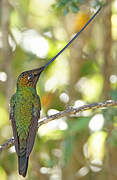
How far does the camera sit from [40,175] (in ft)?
16.2

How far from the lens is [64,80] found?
5.34 m

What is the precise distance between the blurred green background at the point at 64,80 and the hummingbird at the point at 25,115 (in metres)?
0.56

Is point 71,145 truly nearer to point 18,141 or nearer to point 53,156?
point 53,156

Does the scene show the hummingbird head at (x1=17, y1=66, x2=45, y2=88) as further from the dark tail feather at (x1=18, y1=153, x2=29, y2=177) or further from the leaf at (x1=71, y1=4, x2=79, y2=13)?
the dark tail feather at (x1=18, y1=153, x2=29, y2=177)

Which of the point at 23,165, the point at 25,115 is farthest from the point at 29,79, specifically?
the point at 23,165

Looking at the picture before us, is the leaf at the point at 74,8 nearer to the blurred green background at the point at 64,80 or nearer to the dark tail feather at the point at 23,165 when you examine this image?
the blurred green background at the point at 64,80

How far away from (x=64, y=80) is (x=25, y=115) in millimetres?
1645

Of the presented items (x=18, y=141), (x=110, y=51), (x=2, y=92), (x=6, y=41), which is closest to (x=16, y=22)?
(x=6, y=41)

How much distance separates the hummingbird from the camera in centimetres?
346

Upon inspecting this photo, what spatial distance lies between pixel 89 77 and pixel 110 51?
638 mm

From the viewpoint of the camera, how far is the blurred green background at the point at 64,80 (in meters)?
4.76

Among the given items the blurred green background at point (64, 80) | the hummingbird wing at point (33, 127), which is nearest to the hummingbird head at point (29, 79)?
the hummingbird wing at point (33, 127)

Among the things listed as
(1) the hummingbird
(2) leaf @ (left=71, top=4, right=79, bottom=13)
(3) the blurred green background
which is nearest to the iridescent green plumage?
(1) the hummingbird

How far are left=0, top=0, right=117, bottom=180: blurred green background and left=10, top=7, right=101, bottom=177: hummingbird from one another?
0.56 meters
